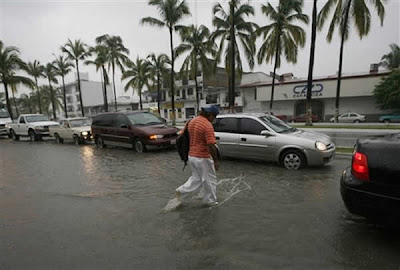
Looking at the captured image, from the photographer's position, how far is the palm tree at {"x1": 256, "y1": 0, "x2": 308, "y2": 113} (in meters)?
24.3

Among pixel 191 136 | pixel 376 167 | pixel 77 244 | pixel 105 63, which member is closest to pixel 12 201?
pixel 77 244

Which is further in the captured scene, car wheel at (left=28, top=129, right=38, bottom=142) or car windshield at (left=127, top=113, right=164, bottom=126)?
car wheel at (left=28, top=129, right=38, bottom=142)

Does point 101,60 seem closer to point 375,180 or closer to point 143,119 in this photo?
point 143,119

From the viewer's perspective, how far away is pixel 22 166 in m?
9.58

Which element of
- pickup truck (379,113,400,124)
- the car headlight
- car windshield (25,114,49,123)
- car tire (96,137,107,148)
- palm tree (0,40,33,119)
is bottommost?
pickup truck (379,113,400,124)

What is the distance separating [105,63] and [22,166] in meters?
30.7

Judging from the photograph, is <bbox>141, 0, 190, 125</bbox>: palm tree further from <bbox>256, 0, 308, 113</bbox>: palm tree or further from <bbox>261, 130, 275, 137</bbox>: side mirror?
<bbox>261, 130, 275, 137</bbox>: side mirror

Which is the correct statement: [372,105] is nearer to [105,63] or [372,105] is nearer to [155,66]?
[155,66]

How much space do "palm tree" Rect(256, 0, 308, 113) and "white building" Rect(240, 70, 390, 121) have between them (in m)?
11.6

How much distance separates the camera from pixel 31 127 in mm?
18328

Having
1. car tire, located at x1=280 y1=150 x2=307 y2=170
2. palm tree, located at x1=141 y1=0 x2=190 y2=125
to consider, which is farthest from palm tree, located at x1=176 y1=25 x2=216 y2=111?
car tire, located at x1=280 y1=150 x2=307 y2=170

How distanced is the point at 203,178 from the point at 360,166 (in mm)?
2310

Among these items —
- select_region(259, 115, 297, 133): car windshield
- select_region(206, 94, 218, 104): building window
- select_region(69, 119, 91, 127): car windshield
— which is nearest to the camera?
select_region(259, 115, 297, 133): car windshield

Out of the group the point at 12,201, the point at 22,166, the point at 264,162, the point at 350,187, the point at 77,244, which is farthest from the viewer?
the point at 22,166
